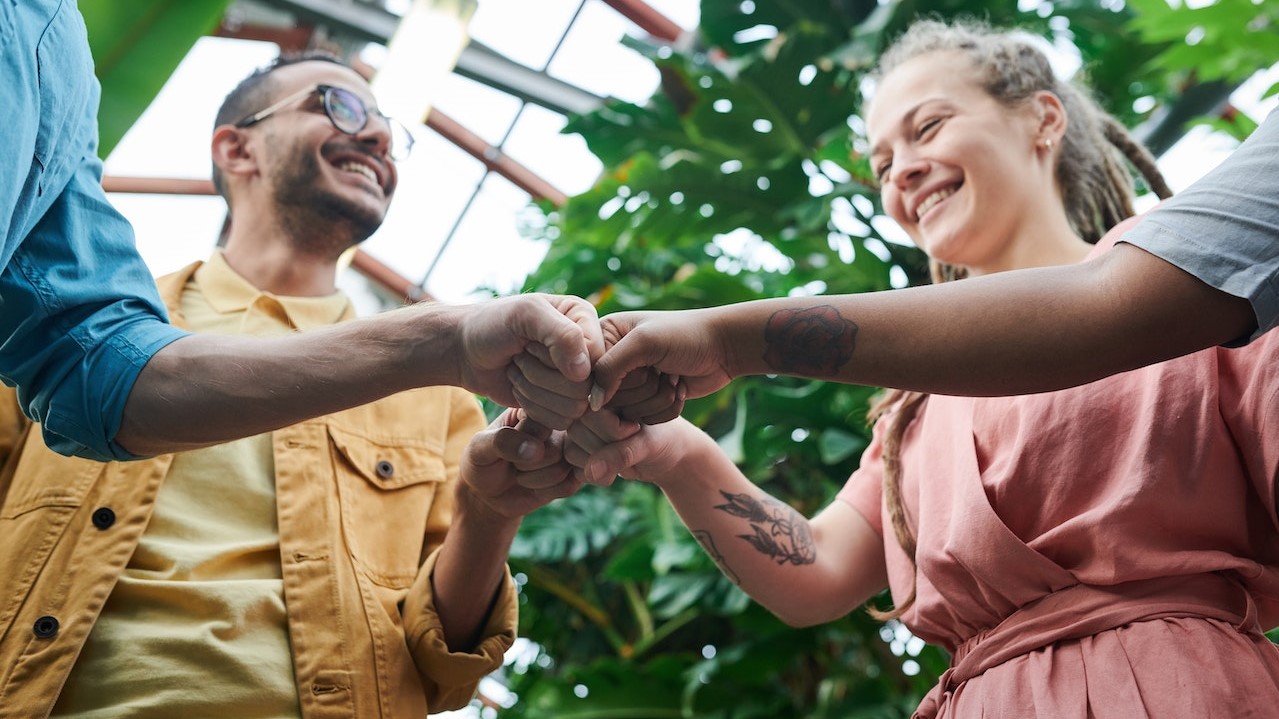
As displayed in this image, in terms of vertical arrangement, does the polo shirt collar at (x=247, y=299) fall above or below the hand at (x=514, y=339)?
below

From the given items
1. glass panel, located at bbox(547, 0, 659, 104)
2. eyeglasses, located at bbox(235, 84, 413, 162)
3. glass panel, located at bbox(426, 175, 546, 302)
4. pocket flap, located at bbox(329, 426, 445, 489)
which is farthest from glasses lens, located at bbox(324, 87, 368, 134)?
glass panel, located at bbox(426, 175, 546, 302)

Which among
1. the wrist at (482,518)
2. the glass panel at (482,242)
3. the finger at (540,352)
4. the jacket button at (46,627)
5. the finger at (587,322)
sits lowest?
the glass panel at (482,242)

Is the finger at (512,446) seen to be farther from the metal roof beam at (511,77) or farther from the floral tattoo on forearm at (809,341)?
the metal roof beam at (511,77)

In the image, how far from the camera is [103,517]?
1428mm

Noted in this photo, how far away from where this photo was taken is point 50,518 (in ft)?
4.72

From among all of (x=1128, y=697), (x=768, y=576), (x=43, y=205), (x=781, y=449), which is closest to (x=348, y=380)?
(x=43, y=205)

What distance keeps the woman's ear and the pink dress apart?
552mm

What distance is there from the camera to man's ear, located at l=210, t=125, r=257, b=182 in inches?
80.4

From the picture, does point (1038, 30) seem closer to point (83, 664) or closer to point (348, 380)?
point (348, 380)

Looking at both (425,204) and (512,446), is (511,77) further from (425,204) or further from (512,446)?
(512,446)

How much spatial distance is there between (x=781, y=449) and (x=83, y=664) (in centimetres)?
183

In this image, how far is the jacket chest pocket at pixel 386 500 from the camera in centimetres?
156

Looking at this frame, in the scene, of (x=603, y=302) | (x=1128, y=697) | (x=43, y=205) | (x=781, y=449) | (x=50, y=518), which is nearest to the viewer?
(x=1128, y=697)

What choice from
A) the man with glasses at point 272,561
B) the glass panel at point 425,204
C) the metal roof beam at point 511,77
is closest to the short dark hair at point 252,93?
the man with glasses at point 272,561
